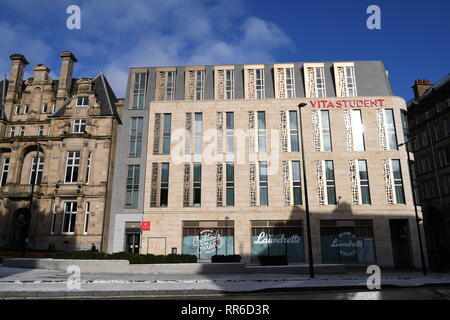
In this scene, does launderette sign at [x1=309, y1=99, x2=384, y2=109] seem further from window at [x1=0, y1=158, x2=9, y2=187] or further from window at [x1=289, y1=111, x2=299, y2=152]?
window at [x1=0, y1=158, x2=9, y2=187]

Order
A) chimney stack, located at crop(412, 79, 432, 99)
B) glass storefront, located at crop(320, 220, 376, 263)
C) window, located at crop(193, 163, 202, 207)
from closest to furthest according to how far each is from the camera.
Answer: glass storefront, located at crop(320, 220, 376, 263) < window, located at crop(193, 163, 202, 207) < chimney stack, located at crop(412, 79, 432, 99)

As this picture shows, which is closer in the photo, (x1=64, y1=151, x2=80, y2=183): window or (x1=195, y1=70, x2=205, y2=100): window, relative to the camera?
(x1=64, y1=151, x2=80, y2=183): window

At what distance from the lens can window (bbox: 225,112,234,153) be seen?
110 feet

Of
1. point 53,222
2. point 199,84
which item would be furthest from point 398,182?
point 53,222

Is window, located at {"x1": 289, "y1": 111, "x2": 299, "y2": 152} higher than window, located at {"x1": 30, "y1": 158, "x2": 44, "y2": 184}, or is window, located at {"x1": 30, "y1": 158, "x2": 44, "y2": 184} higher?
window, located at {"x1": 289, "y1": 111, "x2": 299, "y2": 152}

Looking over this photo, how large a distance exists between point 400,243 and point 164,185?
81.1 ft

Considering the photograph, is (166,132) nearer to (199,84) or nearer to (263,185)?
(199,84)

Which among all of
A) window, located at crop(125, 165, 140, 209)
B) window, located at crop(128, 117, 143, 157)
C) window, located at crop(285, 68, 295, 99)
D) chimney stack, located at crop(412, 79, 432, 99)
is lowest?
window, located at crop(125, 165, 140, 209)

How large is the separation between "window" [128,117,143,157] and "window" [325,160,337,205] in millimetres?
19867

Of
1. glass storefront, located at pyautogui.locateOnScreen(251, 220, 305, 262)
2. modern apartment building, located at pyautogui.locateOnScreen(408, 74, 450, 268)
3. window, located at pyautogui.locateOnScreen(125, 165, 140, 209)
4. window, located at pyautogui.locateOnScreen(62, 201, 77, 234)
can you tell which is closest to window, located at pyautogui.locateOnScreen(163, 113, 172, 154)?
window, located at pyautogui.locateOnScreen(125, 165, 140, 209)

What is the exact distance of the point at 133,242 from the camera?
32.0m

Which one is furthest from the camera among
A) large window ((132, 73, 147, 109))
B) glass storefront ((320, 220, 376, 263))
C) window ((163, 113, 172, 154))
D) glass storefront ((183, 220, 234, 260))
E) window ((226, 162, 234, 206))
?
large window ((132, 73, 147, 109))

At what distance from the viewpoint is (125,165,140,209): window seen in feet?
108

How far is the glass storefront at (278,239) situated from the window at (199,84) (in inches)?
605
